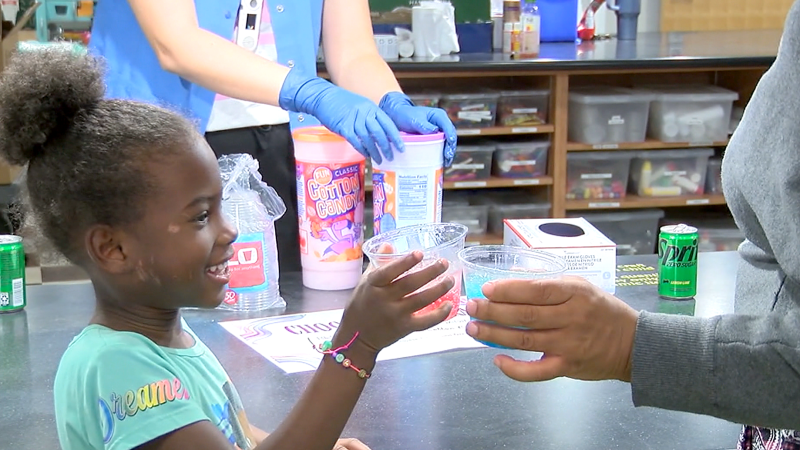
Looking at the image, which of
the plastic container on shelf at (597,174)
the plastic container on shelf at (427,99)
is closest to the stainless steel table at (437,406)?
the plastic container on shelf at (427,99)

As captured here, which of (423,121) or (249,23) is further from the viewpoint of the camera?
(249,23)

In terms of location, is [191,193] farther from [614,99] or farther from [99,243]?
[614,99]

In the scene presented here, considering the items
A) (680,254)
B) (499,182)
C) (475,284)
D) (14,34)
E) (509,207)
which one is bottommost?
(509,207)

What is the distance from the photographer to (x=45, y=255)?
39.7 inches

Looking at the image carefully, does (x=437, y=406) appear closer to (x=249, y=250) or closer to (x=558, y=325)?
(x=558, y=325)

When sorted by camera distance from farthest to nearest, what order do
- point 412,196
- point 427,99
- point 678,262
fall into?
point 427,99 < point 678,262 < point 412,196

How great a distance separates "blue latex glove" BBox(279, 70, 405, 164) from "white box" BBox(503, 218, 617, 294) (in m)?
0.28

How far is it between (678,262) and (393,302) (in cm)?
83

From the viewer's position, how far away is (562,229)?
5.44 ft

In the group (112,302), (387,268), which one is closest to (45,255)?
(112,302)

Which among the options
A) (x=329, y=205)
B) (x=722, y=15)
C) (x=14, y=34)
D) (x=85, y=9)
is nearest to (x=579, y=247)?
(x=329, y=205)

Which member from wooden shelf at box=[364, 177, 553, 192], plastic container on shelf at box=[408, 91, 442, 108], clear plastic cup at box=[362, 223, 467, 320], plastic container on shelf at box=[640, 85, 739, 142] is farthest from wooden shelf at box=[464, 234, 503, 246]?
clear plastic cup at box=[362, 223, 467, 320]

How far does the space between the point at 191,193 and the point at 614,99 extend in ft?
8.90

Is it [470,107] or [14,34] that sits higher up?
[14,34]
